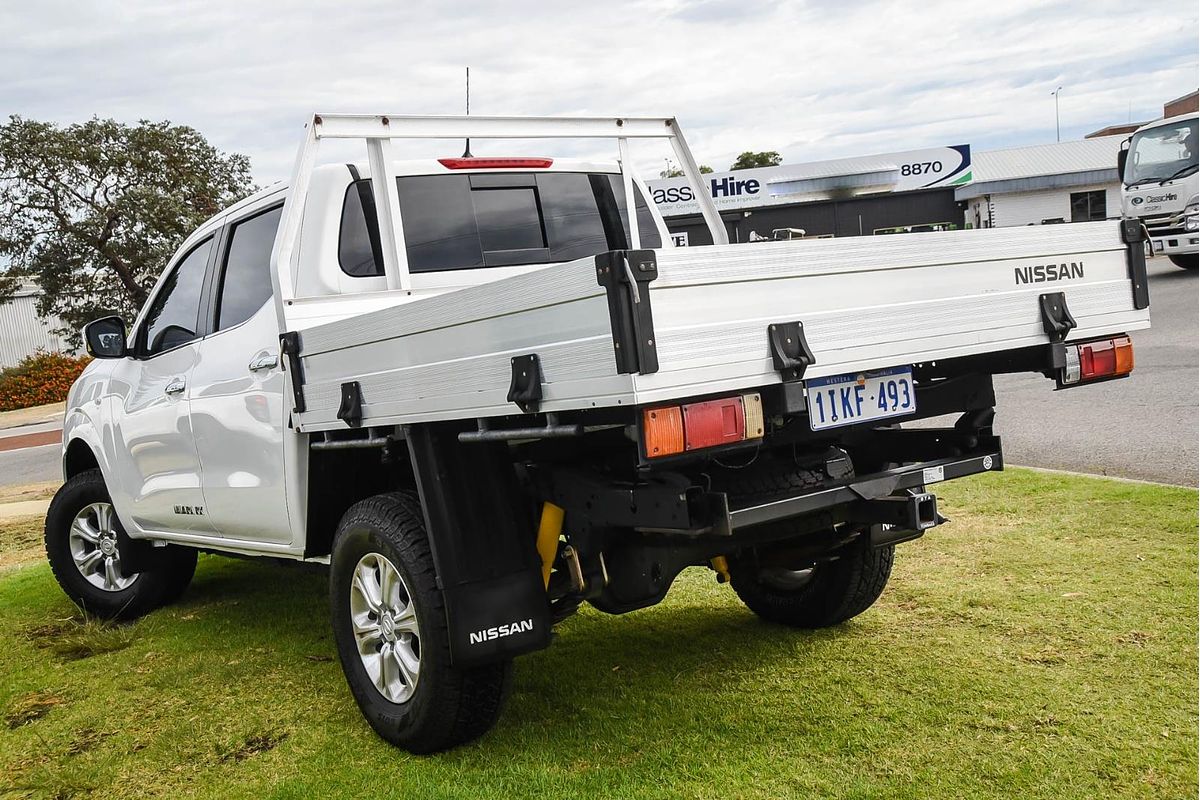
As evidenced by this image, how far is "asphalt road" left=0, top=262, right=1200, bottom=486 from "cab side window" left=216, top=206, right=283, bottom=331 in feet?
18.3

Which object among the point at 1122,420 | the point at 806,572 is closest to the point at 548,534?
the point at 806,572

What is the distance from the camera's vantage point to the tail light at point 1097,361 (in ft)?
11.9

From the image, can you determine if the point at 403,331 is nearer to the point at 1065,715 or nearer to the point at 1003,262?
the point at 1003,262

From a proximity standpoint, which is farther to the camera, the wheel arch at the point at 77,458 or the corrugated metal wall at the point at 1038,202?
the corrugated metal wall at the point at 1038,202

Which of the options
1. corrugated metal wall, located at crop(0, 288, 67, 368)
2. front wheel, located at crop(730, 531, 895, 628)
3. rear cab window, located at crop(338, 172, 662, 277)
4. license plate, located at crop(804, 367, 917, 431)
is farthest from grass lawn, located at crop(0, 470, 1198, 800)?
corrugated metal wall, located at crop(0, 288, 67, 368)

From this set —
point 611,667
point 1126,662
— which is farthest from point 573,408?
point 1126,662

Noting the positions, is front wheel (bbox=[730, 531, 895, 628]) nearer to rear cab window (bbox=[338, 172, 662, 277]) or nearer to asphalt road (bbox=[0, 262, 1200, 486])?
rear cab window (bbox=[338, 172, 662, 277])

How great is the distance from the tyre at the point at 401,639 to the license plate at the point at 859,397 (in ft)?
4.49

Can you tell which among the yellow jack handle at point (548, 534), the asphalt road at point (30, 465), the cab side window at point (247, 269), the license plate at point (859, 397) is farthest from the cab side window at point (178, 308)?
the asphalt road at point (30, 465)

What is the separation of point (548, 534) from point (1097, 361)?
6.41ft

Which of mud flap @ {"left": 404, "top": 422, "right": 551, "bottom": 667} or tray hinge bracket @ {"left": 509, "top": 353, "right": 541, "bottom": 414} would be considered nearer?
tray hinge bracket @ {"left": 509, "top": 353, "right": 541, "bottom": 414}

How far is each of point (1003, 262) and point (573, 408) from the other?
1.59m

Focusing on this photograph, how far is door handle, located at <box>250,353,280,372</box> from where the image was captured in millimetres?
4316

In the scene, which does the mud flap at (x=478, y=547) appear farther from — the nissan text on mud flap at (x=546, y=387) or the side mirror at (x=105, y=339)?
the side mirror at (x=105, y=339)
